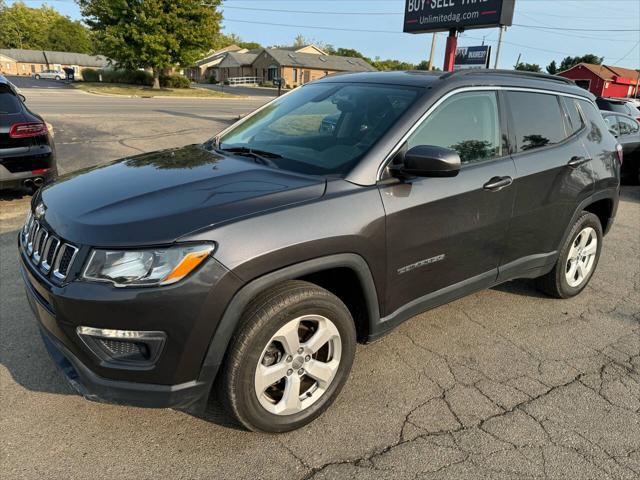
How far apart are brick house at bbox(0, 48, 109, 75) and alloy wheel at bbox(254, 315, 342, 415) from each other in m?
104

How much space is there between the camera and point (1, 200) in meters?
6.69

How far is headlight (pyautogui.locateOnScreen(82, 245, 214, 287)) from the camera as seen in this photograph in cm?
209

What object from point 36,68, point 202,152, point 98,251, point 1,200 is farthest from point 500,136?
point 36,68

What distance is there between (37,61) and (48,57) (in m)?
2.18

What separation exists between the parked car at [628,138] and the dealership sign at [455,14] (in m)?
8.16

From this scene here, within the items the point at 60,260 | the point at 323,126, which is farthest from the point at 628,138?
the point at 60,260

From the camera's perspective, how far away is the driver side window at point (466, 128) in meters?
2.98

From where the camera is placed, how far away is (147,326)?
210 cm

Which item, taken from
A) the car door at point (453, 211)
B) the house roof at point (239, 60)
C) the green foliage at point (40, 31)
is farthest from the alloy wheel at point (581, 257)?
the green foliage at point (40, 31)

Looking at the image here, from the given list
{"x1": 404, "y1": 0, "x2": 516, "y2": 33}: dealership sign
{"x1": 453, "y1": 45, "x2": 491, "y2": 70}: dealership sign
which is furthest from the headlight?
{"x1": 453, "y1": 45, "x2": 491, "y2": 70}: dealership sign

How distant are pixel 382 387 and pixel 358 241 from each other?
3.38ft

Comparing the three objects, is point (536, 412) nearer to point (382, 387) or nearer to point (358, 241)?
point (382, 387)

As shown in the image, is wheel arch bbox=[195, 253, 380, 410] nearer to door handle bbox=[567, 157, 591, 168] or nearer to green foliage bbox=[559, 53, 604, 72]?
door handle bbox=[567, 157, 591, 168]

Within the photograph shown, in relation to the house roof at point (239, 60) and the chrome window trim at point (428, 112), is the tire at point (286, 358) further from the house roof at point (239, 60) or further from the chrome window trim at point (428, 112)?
the house roof at point (239, 60)
